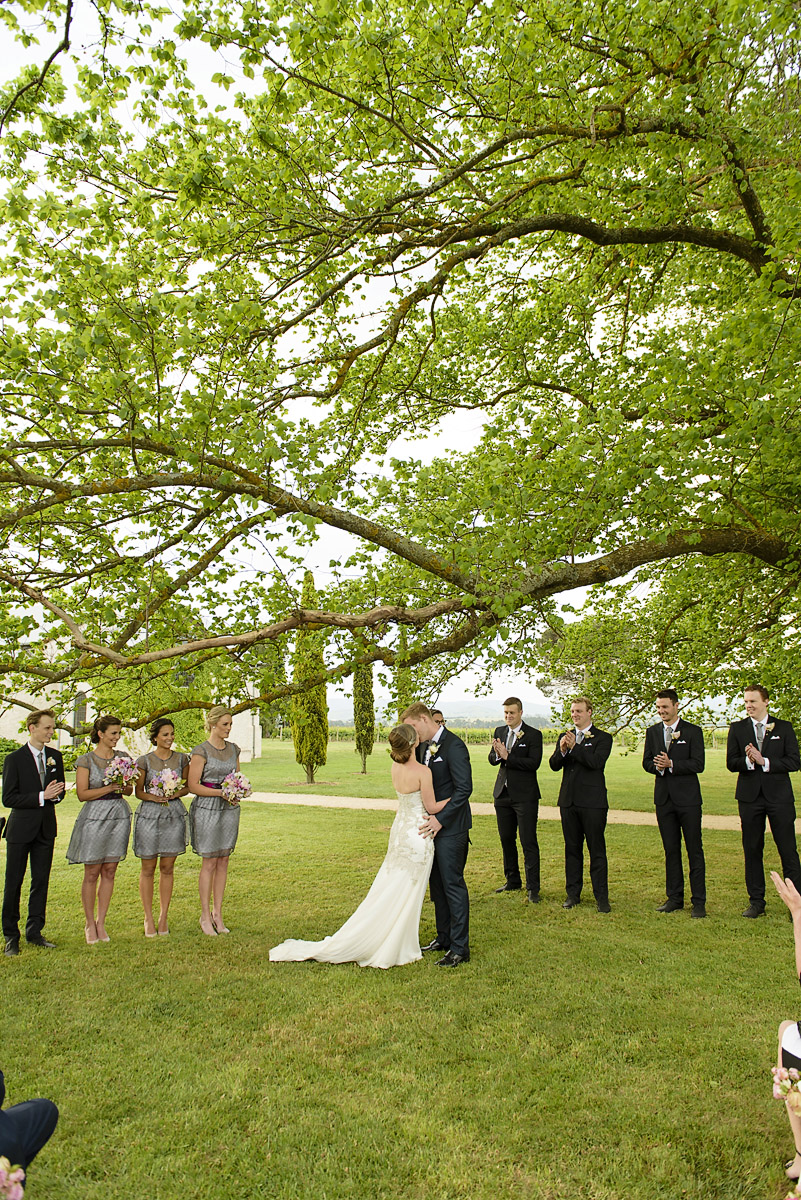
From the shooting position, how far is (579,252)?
12.7m

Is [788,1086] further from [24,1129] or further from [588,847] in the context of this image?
[588,847]

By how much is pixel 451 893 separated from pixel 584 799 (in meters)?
2.41

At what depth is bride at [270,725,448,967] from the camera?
6.88m

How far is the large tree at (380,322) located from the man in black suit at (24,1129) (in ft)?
15.3

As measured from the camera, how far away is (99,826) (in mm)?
7664

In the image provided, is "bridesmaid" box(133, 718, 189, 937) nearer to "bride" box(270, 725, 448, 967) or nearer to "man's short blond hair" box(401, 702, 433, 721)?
"bride" box(270, 725, 448, 967)

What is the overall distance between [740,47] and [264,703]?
10.3 metres

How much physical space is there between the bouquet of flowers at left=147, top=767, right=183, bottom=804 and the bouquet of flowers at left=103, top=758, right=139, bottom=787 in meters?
0.23

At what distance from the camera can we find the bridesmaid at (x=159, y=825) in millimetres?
7742

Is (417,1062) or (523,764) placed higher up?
(523,764)

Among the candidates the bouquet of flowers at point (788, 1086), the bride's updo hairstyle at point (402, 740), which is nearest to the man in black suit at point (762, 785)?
the bride's updo hairstyle at point (402, 740)

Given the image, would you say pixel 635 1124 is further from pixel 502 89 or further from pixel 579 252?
pixel 579 252

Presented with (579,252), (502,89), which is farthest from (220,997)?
(579,252)

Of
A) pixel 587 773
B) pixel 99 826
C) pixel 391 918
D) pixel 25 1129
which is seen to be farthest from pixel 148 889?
pixel 25 1129
